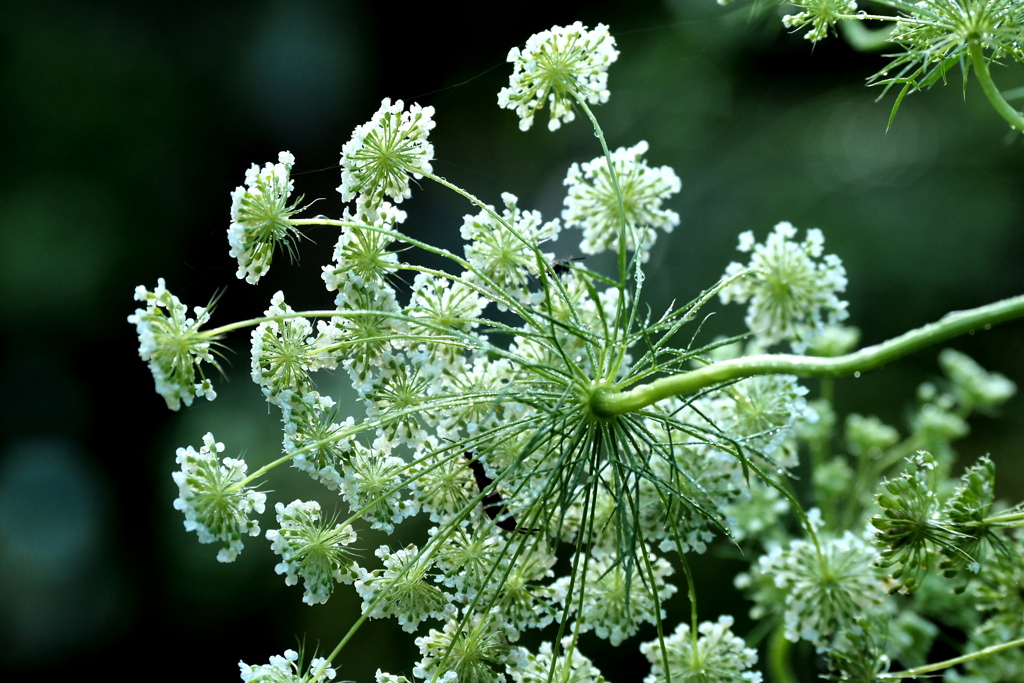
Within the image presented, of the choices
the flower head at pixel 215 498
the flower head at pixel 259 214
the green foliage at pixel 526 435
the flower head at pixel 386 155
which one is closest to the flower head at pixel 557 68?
the green foliage at pixel 526 435

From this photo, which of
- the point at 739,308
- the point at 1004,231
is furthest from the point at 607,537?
the point at 1004,231

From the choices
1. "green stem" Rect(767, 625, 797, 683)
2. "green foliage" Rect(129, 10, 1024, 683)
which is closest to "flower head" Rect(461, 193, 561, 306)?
"green foliage" Rect(129, 10, 1024, 683)

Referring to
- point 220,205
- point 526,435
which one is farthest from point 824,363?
point 220,205

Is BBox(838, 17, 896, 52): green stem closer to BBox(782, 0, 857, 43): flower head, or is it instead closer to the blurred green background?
BBox(782, 0, 857, 43): flower head

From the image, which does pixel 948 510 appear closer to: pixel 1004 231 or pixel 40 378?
pixel 1004 231

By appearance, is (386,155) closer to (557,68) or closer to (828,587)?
(557,68)

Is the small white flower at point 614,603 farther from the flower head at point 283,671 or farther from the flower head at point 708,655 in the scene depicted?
the flower head at point 283,671
